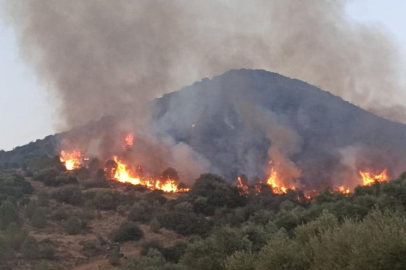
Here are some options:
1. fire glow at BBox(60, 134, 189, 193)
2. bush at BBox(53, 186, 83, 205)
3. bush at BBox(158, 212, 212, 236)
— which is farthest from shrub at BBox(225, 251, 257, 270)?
fire glow at BBox(60, 134, 189, 193)

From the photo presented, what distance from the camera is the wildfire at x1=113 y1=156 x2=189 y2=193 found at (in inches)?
3110

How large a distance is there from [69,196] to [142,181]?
72.8 feet

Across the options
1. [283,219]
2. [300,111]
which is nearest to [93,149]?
[300,111]

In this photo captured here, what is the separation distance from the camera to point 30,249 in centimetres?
4078

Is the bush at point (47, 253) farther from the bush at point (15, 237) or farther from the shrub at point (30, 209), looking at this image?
the shrub at point (30, 209)

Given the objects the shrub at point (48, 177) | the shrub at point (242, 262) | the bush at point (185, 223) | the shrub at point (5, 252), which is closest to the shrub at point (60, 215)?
the bush at point (185, 223)

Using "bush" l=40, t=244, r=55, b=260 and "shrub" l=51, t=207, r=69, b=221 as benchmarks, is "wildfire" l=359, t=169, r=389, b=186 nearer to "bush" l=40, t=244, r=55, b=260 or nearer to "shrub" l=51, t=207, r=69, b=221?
"shrub" l=51, t=207, r=69, b=221

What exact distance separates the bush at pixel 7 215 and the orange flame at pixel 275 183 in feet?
134

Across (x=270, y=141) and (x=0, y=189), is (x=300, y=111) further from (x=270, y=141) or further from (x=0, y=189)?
(x=0, y=189)

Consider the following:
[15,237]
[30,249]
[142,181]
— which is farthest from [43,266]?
[142,181]

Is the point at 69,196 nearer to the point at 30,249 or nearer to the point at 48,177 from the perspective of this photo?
the point at 48,177

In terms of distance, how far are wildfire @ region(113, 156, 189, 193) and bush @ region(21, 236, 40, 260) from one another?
36160mm

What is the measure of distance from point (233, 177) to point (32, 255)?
53.6 metres

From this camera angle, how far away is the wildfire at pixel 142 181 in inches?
3110
